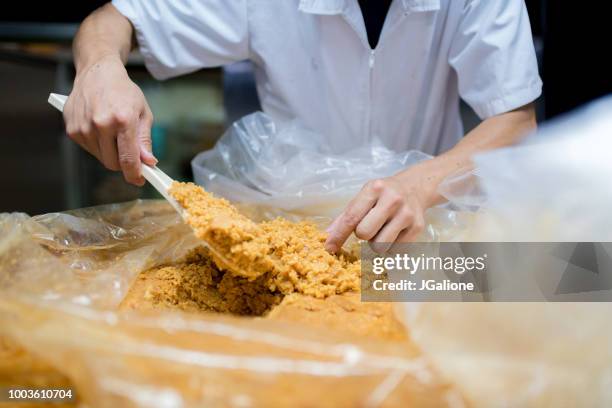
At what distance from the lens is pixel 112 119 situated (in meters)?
0.82

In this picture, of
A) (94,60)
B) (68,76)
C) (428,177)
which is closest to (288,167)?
(428,177)

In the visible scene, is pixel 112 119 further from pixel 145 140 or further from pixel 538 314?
pixel 538 314

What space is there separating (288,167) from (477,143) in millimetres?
395

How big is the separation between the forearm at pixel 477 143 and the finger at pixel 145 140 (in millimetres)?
463

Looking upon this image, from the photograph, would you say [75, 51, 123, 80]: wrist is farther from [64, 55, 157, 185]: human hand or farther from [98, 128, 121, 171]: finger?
[98, 128, 121, 171]: finger

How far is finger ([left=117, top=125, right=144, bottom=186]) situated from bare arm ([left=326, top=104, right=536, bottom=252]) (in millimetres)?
340

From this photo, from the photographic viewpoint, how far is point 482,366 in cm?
42

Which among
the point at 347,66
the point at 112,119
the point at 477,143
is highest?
the point at 112,119

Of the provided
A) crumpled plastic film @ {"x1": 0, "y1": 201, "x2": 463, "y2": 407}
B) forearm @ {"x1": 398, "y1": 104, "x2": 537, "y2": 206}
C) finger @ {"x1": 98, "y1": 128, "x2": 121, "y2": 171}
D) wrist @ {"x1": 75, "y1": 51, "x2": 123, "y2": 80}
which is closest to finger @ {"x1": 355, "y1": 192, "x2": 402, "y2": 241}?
forearm @ {"x1": 398, "y1": 104, "x2": 537, "y2": 206}

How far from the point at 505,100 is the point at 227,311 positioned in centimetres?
73

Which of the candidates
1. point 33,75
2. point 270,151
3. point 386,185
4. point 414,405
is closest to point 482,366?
point 414,405

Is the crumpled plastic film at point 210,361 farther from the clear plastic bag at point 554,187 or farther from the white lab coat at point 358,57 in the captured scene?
the white lab coat at point 358,57

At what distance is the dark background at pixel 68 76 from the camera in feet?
4.92

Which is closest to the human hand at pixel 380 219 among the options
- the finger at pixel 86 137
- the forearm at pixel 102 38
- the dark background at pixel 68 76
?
the finger at pixel 86 137
